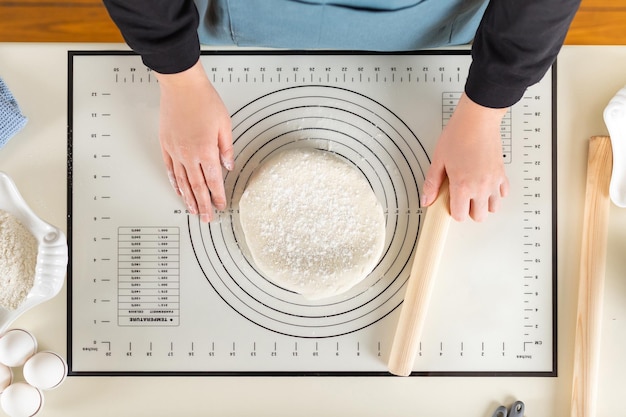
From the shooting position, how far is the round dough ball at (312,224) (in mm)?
696

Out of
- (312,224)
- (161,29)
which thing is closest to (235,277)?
(312,224)

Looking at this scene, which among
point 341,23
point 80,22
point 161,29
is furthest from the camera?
point 80,22

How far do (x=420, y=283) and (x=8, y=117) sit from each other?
0.57 meters

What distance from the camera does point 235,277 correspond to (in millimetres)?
746

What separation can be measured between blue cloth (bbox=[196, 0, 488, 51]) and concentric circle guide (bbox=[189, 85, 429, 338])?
0.08m

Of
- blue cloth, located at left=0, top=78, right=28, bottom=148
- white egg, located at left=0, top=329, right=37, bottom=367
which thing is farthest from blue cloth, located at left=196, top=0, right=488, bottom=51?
white egg, located at left=0, top=329, right=37, bottom=367

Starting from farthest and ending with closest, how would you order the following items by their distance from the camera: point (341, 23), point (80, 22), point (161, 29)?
point (80, 22), point (341, 23), point (161, 29)

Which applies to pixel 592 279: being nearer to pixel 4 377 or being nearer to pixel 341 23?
pixel 341 23

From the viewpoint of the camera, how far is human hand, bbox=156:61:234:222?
0.64 metres

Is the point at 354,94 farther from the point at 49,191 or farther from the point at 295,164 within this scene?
the point at 49,191

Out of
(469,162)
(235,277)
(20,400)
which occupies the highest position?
(469,162)

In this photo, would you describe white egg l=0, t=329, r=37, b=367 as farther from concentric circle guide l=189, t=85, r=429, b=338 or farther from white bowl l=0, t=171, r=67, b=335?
concentric circle guide l=189, t=85, r=429, b=338

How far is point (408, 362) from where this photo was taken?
72 centimetres

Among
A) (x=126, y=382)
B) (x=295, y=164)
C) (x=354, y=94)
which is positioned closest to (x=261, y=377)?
(x=126, y=382)
